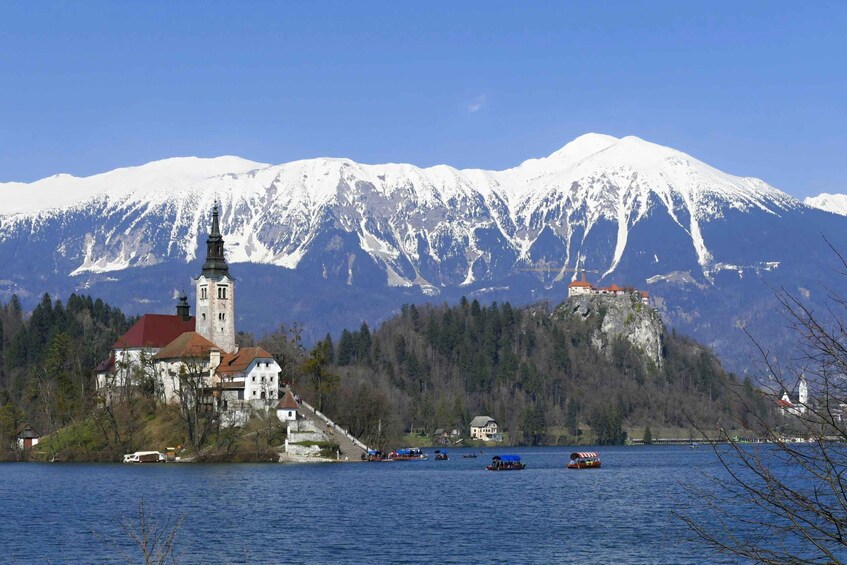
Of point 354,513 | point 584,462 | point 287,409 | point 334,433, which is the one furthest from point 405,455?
point 354,513

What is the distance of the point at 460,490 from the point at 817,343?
282 ft

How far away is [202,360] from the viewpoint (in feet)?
495

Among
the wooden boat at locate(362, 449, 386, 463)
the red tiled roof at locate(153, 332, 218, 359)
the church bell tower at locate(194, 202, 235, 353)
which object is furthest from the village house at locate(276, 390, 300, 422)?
the church bell tower at locate(194, 202, 235, 353)

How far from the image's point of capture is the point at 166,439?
481ft

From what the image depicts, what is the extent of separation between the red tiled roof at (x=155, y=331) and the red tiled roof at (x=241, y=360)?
14419 millimetres

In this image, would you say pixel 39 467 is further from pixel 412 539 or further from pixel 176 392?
pixel 412 539

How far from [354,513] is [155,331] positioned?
90.4 m

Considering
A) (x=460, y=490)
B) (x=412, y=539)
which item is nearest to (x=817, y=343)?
(x=412, y=539)

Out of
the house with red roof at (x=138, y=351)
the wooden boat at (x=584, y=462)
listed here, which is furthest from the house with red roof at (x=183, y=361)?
the wooden boat at (x=584, y=462)

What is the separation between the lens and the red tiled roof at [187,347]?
15150 cm

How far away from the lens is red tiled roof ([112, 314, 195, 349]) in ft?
539

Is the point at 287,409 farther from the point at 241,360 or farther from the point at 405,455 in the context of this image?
the point at 405,455

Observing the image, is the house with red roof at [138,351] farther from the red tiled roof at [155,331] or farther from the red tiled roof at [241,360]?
the red tiled roof at [241,360]

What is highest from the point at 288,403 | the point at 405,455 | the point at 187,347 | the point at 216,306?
the point at 216,306
